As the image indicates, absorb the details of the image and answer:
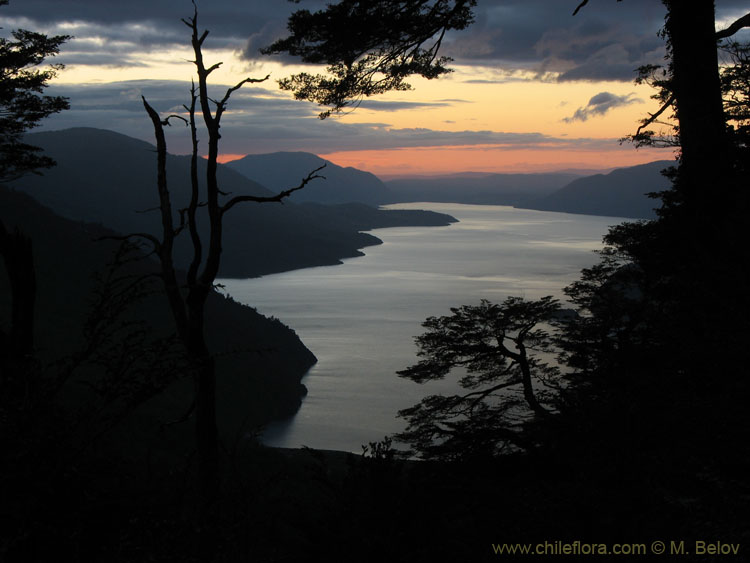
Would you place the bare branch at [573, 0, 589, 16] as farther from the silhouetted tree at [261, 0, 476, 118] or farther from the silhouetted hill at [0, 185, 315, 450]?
the silhouetted hill at [0, 185, 315, 450]

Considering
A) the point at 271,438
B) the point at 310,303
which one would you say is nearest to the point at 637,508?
the point at 271,438

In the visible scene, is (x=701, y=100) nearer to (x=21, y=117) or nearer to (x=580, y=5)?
(x=580, y=5)

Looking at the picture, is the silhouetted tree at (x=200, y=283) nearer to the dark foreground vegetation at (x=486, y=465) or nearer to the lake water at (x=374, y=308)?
the dark foreground vegetation at (x=486, y=465)

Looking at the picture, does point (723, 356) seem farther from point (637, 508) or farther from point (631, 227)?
point (631, 227)

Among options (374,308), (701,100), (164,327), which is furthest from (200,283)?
(374,308)

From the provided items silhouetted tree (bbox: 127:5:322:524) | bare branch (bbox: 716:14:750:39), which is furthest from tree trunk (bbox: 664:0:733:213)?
silhouetted tree (bbox: 127:5:322:524)

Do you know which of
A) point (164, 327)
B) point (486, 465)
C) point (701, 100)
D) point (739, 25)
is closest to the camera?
point (739, 25)

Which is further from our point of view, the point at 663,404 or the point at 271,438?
the point at 271,438
